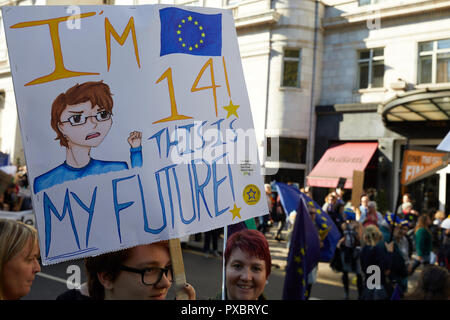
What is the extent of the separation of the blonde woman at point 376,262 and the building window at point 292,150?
10.8 metres

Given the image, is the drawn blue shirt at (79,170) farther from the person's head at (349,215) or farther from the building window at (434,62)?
the building window at (434,62)

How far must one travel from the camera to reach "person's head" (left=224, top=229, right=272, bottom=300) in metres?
2.39

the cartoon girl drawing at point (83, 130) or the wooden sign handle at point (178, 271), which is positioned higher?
the cartoon girl drawing at point (83, 130)

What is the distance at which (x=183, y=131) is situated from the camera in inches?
85.9

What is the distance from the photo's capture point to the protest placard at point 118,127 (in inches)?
73.8

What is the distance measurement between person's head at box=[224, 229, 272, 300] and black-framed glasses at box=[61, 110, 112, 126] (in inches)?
39.7

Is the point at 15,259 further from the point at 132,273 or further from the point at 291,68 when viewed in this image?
the point at 291,68

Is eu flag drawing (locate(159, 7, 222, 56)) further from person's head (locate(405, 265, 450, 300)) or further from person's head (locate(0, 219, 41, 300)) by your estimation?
person's head (locate(405, 265, 450, 300))

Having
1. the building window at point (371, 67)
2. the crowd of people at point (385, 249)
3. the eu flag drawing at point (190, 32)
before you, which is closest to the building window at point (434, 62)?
the building window at point (371, 67)

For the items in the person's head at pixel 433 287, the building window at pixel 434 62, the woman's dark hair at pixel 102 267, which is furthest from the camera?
the building window at pixel 434 62

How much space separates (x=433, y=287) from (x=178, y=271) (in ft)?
5.78

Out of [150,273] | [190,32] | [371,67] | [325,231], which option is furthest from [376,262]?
[371,67]

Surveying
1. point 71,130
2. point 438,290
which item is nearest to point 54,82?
point 71,130

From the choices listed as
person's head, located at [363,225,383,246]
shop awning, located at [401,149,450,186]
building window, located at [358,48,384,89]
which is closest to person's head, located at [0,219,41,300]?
person's head, located at [363,225,383,246]
